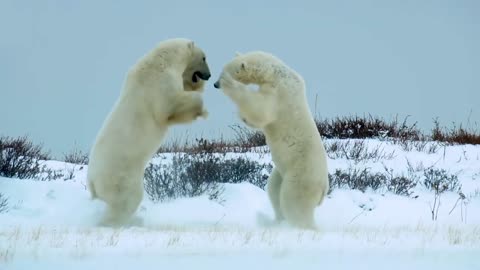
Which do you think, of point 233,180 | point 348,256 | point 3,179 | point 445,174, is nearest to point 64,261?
point 348,256

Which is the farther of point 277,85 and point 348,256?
point 277,85

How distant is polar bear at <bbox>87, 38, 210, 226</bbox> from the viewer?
6098 millimetres

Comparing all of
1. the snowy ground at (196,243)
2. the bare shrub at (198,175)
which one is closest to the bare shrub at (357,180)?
the bare shrub at (198,175)

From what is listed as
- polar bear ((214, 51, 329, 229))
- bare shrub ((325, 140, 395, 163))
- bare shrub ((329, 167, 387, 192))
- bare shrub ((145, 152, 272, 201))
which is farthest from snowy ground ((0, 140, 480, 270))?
bare shrub ((325, 140, 395, 163))

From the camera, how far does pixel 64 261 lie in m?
3.69

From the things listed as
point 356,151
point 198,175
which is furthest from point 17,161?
point 356,151

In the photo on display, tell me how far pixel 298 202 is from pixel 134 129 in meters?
1.70

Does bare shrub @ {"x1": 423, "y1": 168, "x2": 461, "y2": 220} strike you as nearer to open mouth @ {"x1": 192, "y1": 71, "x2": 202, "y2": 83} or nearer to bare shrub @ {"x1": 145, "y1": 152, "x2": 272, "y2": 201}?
bare shrub @ {"x1": 145, "y1": 152, "x2": 272, "y2": 201}

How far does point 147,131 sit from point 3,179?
3.91 metres

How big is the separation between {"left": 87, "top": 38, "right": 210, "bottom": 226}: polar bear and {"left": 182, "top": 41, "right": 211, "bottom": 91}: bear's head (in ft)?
1.55

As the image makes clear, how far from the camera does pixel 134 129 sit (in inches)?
241

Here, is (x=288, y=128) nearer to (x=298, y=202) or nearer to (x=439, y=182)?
(x=298, y=202)

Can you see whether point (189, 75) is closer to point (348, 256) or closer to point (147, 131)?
point (147, 131)

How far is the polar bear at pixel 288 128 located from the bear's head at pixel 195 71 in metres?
0.53
